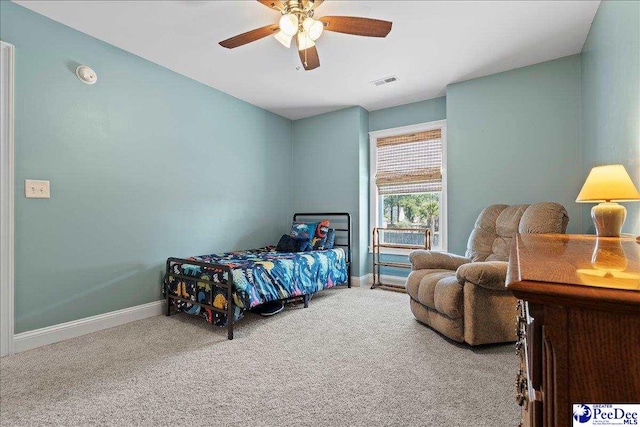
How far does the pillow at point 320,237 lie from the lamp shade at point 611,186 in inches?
107

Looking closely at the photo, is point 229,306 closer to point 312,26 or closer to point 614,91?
point 312,26

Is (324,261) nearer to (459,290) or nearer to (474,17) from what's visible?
(459,290)

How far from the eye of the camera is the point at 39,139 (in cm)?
230

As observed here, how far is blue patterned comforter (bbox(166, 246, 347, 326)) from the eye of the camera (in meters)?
2.53

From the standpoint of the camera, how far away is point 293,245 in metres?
3.79

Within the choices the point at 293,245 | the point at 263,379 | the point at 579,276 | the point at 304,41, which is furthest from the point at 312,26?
the point at 293,245

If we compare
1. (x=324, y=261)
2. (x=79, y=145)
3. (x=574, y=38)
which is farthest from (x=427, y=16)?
(x=79, y=145)

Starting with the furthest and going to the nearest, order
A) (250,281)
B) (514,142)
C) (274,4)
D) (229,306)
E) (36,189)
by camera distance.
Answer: (514,142), (250,281), (229,306), (36,189), (274,4)

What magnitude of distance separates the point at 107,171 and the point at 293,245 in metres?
2.08

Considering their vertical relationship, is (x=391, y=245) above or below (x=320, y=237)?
below

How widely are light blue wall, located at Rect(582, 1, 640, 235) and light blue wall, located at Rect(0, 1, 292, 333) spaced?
11.9 ft

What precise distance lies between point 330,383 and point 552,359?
5.08ft

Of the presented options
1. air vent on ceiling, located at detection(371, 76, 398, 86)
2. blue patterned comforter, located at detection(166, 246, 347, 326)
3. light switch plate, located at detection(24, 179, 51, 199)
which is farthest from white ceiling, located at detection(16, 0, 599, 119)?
blue patterned comforter, located at detection(166, 246, 347, 326)

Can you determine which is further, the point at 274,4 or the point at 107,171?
the point at 107,171
